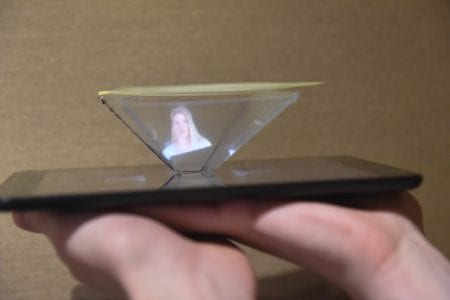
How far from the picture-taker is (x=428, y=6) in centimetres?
96

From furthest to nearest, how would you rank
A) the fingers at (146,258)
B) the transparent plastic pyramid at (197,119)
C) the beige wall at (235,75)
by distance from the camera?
the beige wall at (235,75)
the transparent plastic pyramid at (197,119)
the fingers at (146,258)

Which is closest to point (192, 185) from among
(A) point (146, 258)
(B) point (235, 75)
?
(A) point (146, 258)

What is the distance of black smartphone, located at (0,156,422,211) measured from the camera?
52 centimetres

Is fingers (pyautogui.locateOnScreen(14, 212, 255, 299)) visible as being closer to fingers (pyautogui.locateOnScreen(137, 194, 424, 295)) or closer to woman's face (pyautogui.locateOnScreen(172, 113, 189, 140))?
fingers (pyautogui.locateOnScreen(137, 194, 424, 295))

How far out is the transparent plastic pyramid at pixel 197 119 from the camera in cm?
70

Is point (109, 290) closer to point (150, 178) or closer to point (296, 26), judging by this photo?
point (150, 178)

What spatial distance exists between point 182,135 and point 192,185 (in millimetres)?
142

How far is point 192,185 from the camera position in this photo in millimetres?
575

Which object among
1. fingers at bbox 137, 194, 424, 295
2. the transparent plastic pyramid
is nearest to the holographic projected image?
the transparent plastic pyramid

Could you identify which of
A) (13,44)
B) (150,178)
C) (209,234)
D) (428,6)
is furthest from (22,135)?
(428,6)

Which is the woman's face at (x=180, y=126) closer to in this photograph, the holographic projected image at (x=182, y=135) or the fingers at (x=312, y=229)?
the holographic projected image at (x=182, y=135)

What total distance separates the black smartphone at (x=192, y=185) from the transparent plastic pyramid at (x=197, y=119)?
0.03 m

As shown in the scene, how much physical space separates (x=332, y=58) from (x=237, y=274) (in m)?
0.50

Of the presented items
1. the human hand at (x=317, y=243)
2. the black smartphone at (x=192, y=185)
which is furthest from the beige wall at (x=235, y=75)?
the human hand at (x=317, y=243)
